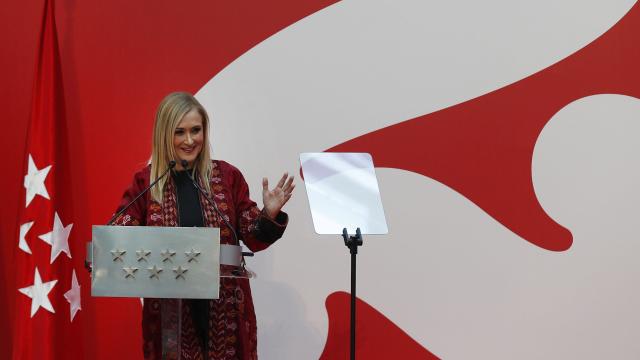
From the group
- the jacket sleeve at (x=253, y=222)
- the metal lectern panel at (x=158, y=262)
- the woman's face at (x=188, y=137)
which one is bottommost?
the metal lectern panel at (x=158, y=262)

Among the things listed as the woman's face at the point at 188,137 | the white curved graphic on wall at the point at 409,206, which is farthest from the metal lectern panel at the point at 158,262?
the white curved graphic on wall at the point at 409,206

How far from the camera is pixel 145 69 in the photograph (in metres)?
3.19

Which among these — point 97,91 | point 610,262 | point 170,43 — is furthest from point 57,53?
point 610,262

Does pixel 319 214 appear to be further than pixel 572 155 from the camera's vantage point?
No

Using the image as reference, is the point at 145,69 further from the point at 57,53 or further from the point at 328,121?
the point at 328,121

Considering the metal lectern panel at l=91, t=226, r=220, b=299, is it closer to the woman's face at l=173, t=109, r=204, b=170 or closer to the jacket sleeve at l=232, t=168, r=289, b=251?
the jacket sleeve at l=232, t=168, r=289, b=251

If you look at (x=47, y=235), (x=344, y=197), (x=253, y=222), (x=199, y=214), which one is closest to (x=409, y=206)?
(x=344, y=197)

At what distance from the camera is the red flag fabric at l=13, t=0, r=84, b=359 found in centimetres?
286

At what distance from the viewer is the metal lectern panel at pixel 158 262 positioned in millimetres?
1857

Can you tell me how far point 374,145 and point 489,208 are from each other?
56 centimetres

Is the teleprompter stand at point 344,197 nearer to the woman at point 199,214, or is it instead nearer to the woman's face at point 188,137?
the woman at point 199,214

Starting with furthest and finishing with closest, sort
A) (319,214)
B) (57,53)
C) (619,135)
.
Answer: (619,135)
(57,53)
(319,214)

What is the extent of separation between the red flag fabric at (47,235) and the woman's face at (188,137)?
0.75m

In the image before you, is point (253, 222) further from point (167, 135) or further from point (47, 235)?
point (47, 235)
